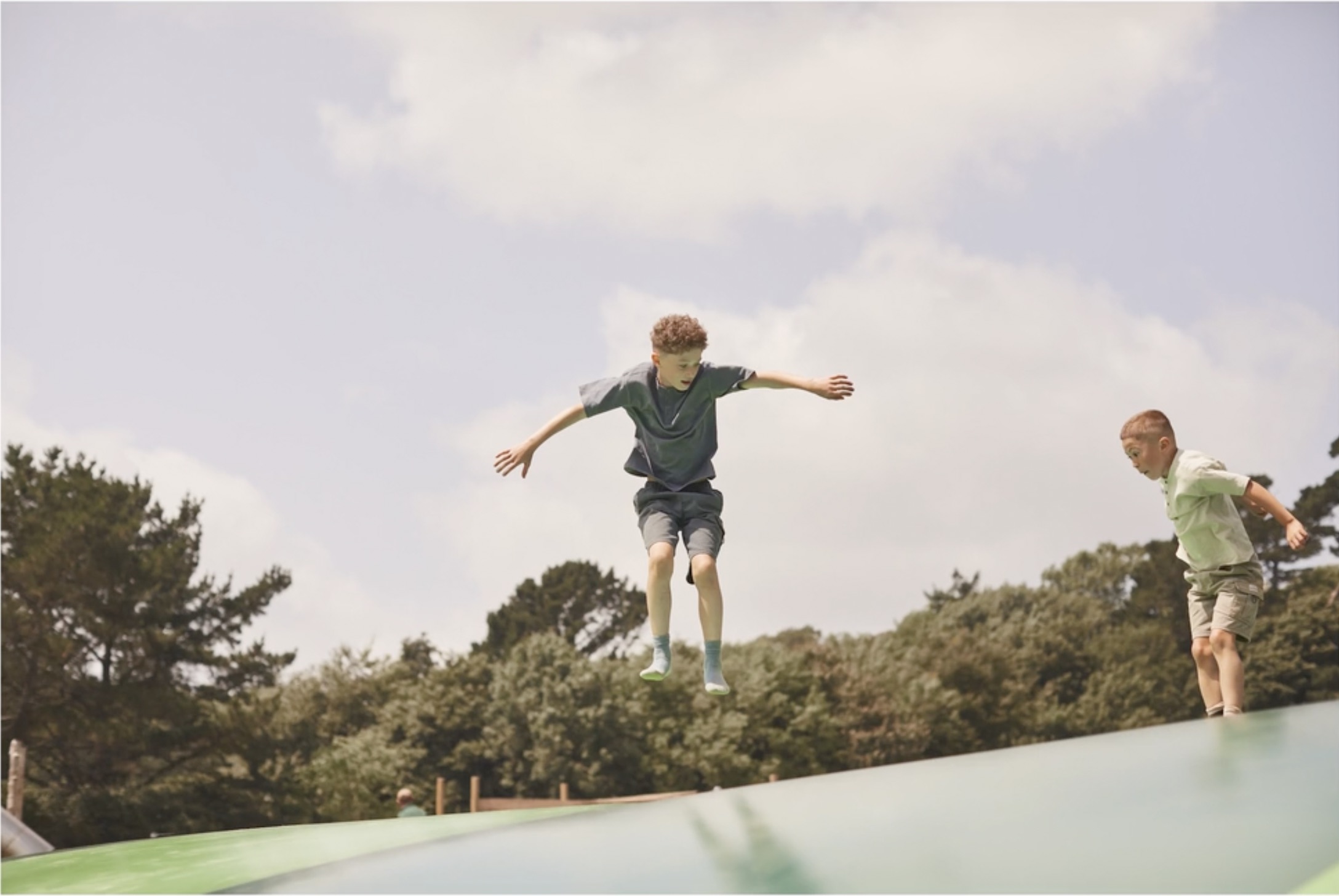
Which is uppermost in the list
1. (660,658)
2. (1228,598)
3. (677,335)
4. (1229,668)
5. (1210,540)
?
(677,335)

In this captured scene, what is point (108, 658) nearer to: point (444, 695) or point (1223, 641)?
point (444, 695)

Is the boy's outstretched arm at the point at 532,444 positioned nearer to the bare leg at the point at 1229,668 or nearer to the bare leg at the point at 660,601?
the bare leg at the point at 660,601

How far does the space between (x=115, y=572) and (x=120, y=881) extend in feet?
116

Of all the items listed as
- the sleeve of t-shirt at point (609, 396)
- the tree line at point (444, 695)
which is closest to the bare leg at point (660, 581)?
the sleeve of t-shirt at point (609, 396)

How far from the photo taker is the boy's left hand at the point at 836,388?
695cm

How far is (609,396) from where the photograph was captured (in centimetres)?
732

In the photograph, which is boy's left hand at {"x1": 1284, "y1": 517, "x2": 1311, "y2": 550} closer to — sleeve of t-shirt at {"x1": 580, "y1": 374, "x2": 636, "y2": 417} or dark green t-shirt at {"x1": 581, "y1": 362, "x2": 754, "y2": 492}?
dark green t-shirt at {"x1": 581, "y1": 362, "x2": 754, "y2": 492}

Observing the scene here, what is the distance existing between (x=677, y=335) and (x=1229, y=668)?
12.0 feet

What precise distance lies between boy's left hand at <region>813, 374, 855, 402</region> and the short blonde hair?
1.93 m

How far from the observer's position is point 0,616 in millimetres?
35844

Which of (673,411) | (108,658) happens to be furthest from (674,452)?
(108,658)

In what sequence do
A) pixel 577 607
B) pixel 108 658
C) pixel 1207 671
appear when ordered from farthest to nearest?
pixel 577 607 → pixel 108 658 → pixel 1207 671

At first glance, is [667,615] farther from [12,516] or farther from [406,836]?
[12,516]

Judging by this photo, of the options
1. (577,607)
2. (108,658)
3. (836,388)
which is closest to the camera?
(836,388)
